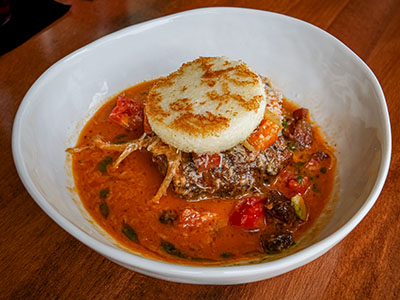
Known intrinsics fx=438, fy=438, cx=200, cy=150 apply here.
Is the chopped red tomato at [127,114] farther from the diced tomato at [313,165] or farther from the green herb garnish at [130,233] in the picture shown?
the diced tomato at [313,165]

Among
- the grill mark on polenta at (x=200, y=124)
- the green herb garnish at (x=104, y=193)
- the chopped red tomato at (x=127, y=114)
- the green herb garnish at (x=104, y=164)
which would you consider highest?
the grill mark on polenta at (x=200, y=124)

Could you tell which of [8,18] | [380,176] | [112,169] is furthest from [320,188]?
[8,18]

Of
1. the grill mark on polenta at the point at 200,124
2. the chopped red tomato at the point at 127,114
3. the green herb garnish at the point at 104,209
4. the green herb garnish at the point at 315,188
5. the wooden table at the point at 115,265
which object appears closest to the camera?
the wooden table at the point at 115,265

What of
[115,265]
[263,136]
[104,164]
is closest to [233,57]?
[263,136]

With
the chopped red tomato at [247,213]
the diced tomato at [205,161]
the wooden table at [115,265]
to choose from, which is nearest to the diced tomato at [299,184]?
the chopped red tomato at [247,213]

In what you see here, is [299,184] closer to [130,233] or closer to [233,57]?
[130,233]

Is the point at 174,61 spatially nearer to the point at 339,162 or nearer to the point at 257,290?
the point at 339,162
